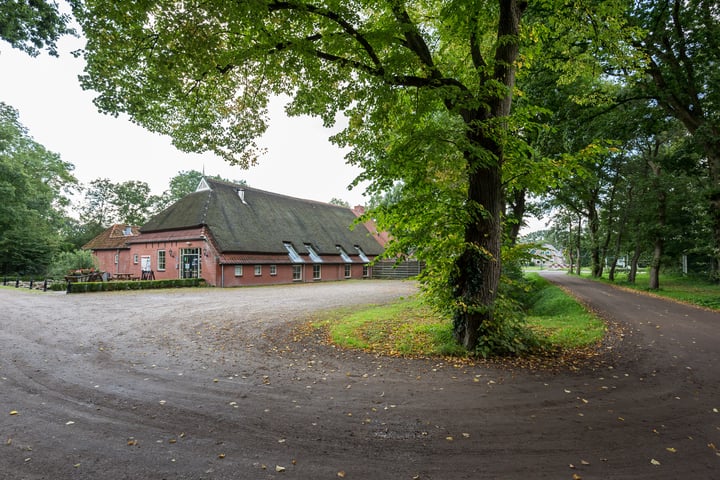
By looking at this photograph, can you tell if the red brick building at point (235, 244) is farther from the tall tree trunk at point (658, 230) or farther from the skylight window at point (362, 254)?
the tall tree trunk at point (658, 230)

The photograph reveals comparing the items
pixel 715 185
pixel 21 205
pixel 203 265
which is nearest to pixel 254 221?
pixel 203 265

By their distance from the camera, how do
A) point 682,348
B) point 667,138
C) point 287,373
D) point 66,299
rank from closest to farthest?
point 287,373
point 682,348
point 66,299
point 667,138

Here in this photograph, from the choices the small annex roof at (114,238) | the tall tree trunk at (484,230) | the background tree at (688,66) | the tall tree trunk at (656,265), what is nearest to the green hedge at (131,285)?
the small annex roof at (114,238)

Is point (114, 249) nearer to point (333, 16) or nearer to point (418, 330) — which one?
point (418, 330)

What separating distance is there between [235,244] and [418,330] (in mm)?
19088

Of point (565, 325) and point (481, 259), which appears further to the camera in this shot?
point (565, 325)

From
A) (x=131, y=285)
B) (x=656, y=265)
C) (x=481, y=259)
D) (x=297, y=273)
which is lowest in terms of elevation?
(x=131, y=285)

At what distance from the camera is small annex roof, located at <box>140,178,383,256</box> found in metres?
25.4

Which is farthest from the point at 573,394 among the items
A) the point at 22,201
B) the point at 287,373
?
the point at 22,201

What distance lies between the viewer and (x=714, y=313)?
447 inches

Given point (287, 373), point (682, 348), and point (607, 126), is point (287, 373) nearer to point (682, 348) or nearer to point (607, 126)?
point (682, 348)

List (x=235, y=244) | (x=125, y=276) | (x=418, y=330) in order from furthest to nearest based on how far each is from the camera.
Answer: (x=125, y=276) < (x=235, y=244) < (x=418, y=330)

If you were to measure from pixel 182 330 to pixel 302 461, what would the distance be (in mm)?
7160

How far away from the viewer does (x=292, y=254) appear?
28125 mm
